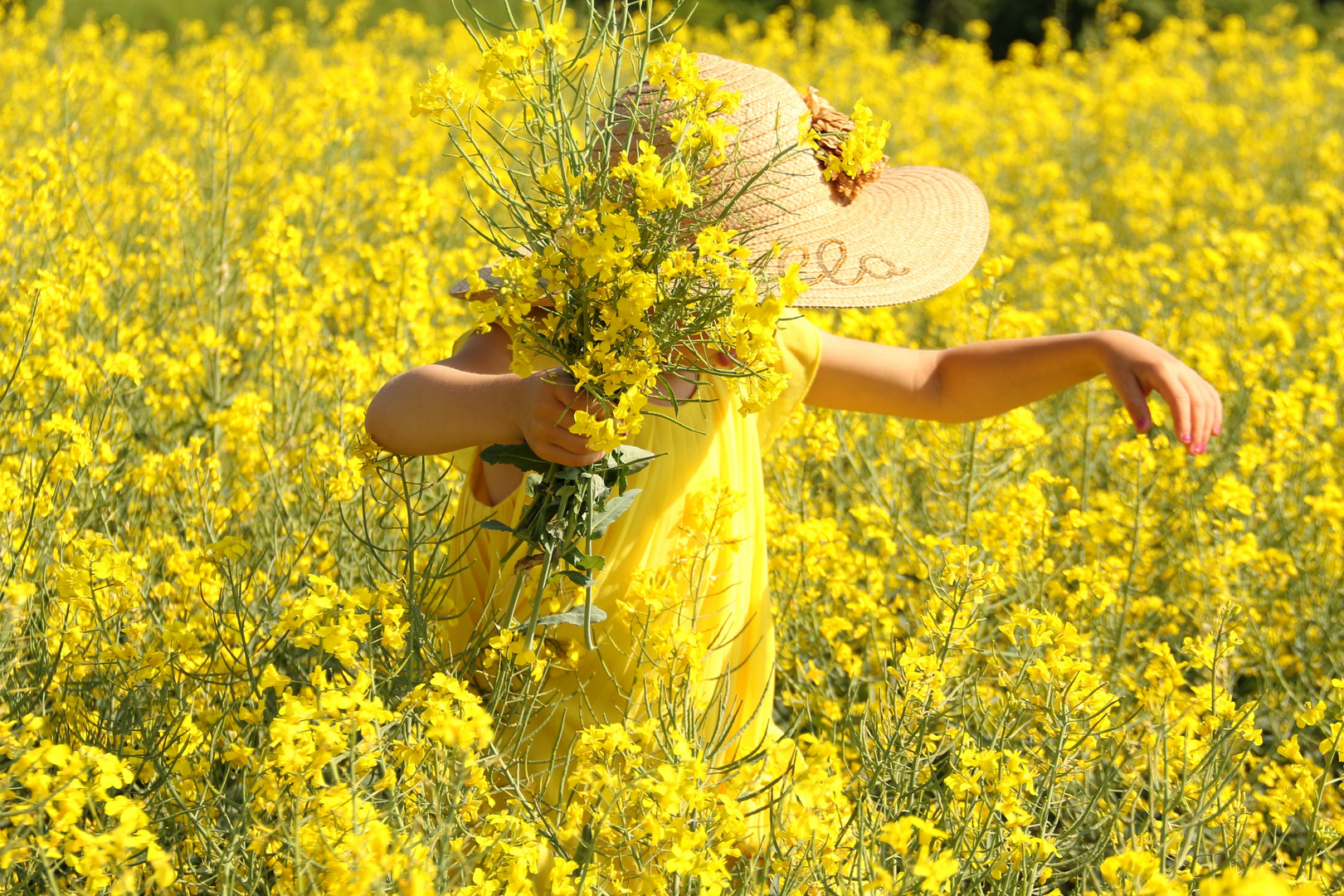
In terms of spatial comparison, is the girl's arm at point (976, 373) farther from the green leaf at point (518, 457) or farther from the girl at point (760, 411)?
the green leaf at point (518, 457)

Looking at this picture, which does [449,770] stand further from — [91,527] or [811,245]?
[91,527]

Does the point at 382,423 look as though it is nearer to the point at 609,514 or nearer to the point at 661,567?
the point at 609,514

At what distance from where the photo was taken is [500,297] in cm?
113

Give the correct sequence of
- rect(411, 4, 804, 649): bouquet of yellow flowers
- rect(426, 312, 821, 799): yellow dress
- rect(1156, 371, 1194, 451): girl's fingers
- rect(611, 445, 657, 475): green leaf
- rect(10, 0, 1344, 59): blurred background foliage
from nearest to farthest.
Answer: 1. rect(411, 4, 804, 649): bouquet of yellow flowers
2. rect(611, 445, 657, 475): green leaf
3. rect(1156, 371, 1194, 451): girl's fingers
4. rect(426, 312, 821, 799): yellow dress
5. rect(10, 0, 1344, 59): blurred background foliage

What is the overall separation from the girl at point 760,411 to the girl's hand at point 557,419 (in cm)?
1

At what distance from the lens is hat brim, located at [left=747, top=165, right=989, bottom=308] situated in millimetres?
1395

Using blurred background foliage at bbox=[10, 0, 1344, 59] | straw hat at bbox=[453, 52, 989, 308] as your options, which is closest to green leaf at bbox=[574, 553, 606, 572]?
straw hat at bbox=[453, 52, 989, 308]

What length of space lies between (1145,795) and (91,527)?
1.93 meters

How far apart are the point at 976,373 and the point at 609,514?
67 cm

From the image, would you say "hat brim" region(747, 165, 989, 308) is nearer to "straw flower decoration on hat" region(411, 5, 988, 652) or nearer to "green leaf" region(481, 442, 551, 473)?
"straw flower decoration on hat" region(411, 5, 988, 652)

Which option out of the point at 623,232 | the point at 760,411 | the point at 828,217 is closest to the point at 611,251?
the point at 623,232

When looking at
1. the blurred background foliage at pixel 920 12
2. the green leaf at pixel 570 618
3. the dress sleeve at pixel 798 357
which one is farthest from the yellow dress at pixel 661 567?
the blurred background foliage at pixel 920 12

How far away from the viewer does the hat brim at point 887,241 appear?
1.39 m

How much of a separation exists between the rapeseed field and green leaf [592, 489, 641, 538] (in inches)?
6.1
